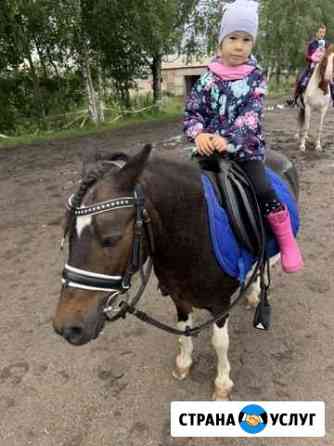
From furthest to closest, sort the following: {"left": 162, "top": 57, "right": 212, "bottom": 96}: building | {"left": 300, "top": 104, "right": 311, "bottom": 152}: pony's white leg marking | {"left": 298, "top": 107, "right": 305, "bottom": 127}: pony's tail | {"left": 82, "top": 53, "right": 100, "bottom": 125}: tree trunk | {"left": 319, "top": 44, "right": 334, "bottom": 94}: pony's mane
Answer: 1. {"left": 162, "top": 57, "right": 212, "bottom": 96}: building
2. {"left": 82, "top": 53, "right": 100, "bottom": 125}: tree trunk
3. {"left": 298, "top": 107, "right": 305, "bottom": 127}: pony's tail
4. {"left": 300, "top": 104, "right": 311, "bottom": 152}: pony's white leg marking
5. {"left": 319, "top": 44, "right": 334, "bottom": 94}: pony's mane

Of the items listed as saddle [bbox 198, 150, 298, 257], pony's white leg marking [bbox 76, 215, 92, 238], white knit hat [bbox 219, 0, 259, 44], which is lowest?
saddle [bbox 198, 150, 298, 257]

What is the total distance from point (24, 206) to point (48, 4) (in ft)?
26.8

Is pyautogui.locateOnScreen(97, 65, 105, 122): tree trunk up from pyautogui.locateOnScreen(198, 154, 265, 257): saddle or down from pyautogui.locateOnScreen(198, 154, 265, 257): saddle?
down

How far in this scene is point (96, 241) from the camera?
60.4 inches

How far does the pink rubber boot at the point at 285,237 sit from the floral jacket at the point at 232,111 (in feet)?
1.33

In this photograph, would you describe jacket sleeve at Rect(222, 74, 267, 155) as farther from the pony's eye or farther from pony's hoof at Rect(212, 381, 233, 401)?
pony's hoof at Rect(212, 381, 233, 401)

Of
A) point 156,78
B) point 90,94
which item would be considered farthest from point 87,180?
point 156,78

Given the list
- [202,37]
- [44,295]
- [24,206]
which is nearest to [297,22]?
[202,37]

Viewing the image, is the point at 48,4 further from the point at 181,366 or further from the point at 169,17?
the point at 181,366

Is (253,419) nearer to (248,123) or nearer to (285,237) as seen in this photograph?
(285,237)

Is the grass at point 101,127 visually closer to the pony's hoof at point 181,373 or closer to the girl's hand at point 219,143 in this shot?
the pony's hoof at point 181,373

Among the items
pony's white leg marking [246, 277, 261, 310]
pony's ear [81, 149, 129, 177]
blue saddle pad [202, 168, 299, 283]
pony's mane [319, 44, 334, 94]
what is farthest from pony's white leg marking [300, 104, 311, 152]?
pony's ear [81, 149, 129, 177]

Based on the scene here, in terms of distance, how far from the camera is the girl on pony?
2.09 meters

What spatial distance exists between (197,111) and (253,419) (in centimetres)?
207
